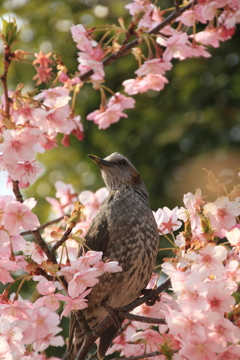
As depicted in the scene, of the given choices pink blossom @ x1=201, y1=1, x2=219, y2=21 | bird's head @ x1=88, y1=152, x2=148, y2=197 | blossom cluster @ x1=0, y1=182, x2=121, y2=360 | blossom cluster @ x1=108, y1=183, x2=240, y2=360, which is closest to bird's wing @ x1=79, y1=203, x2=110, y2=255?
bird's head @ x1=88, y1=152, x2=148, y2=197

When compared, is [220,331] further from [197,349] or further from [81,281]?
[81,281]

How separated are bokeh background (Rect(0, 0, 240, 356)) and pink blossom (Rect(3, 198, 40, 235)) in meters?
2.27

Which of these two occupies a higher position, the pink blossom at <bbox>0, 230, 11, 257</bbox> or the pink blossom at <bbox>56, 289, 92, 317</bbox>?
the pink blossom at <bbox>0, 230, 11, 257</bbox>

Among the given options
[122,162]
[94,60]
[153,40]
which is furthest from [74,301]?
[122,162]

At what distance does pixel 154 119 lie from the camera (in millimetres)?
4656

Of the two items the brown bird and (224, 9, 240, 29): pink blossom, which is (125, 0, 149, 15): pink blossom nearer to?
(224, 9, 240, 29): pink blossom

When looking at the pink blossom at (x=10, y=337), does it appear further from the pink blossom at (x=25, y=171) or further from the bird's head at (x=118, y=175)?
the bird's head at (x=118, y=175)

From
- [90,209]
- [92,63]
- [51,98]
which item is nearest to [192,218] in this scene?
[51,98]

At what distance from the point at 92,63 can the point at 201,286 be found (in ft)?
3.97

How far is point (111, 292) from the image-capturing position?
8.77 ft

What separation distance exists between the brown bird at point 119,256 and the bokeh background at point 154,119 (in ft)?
4.02

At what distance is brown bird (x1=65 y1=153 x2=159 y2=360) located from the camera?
8.64 feet

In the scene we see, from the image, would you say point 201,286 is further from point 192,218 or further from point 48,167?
point 48,167

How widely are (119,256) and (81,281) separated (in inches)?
34.1
